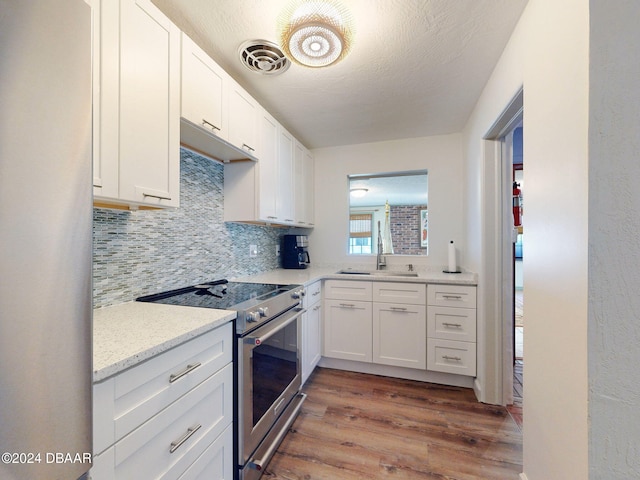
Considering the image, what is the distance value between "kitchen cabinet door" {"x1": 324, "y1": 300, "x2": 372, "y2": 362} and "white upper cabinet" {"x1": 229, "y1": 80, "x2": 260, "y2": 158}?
1.54 meters

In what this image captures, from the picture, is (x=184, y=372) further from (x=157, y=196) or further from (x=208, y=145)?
(x=208, y=145)

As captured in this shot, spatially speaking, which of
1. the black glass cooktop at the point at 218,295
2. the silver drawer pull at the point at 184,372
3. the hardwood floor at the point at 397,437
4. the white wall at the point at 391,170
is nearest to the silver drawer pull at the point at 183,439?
the silver drawer pull at the point at 184,372

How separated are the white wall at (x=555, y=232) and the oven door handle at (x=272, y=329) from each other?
120 cm

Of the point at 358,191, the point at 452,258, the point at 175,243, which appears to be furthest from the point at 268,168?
the point at 358,191

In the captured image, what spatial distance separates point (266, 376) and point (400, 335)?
1.37 metres

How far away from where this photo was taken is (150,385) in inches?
31.9

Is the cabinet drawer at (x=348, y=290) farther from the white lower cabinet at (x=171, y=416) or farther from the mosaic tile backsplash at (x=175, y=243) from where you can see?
the white lower cabinet at (x=171, y=416)

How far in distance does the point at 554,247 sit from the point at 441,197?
6.43 feet

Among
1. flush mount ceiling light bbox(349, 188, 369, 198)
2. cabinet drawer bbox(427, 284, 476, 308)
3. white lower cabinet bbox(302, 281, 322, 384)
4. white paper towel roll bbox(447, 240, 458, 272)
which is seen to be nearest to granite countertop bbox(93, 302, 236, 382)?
white lower cabinet bbox(302, 281, 322, 384)

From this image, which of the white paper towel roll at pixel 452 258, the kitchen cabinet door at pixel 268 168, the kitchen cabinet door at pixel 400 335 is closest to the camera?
the kitchen cabinet door at pixel 268 168

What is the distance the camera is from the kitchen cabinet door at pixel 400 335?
2248 millimetres

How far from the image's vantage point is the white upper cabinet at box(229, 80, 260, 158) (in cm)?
168

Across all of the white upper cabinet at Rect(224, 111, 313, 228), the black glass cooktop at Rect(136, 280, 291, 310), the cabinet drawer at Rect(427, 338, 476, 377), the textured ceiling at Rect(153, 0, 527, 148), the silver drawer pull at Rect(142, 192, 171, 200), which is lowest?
the cabinet drawer at Rect(427, 338, 476, 377)

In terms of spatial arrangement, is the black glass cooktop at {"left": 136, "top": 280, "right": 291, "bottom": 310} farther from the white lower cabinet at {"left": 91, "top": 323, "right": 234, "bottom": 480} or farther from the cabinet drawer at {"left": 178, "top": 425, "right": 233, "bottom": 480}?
the cabinet drawer at {"left": 178, "top": 425, "right": 233, "bottom": 480}
